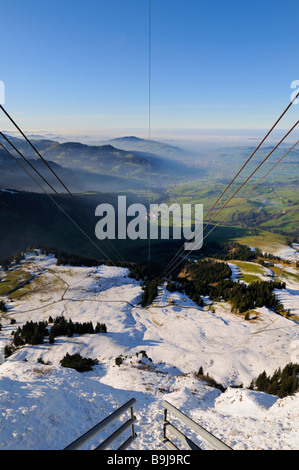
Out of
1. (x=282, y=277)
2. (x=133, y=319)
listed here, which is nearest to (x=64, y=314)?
(x=133, y=319)

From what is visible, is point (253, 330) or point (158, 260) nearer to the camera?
point (253, 330)

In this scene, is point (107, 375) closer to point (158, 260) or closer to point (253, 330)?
point (253, 330)

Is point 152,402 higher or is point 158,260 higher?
point 152,402
